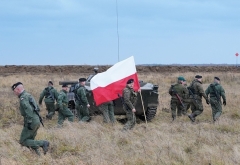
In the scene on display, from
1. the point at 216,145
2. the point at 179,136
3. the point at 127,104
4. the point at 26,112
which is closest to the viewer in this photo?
the point at 26,112

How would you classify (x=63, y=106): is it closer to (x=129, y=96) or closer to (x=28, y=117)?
(x=129, y=96)

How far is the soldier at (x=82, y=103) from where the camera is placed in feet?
38.9

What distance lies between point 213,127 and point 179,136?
1.74 metres

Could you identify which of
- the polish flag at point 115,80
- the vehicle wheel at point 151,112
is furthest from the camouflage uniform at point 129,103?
the vehicle wheel at point 151,112

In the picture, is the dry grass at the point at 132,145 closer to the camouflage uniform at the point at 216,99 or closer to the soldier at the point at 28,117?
the soldier at the point at 28,117

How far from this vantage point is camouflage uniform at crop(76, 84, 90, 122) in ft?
38.9

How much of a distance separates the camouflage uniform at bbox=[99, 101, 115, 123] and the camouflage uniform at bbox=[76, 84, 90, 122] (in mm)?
459

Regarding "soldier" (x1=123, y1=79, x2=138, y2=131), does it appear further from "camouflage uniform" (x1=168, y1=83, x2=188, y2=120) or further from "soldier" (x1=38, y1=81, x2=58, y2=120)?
"soldier" (x1=38, y1=81, x2=58, y2=120)

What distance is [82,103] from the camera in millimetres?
12078

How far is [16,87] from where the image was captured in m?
7.86

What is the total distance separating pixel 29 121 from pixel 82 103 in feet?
14.2

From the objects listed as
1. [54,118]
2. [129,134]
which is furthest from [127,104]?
[54,118]

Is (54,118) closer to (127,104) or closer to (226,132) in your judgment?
(127,104)

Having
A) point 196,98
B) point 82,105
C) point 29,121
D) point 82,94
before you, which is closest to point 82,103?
point 82,105
